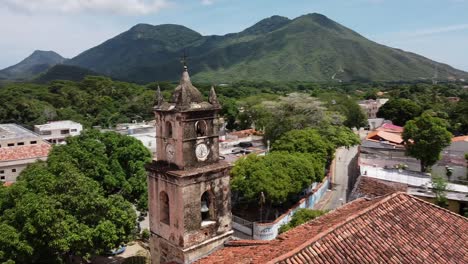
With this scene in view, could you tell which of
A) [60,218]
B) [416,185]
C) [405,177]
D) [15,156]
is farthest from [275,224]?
[15,156]

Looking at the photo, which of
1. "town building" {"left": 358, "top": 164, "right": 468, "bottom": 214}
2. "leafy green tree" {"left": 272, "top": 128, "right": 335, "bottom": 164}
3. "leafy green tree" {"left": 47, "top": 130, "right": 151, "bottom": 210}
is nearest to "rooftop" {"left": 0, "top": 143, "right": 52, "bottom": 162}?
"leafy green tree" {"left": 47, "top": 130, "right": 151, "bottom": 210}

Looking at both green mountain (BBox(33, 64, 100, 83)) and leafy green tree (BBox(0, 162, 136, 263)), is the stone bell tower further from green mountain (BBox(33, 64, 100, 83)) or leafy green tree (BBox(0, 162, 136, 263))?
green mountain (BBox(33, 64, 100, 83))

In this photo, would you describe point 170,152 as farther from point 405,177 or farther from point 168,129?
point 405,177

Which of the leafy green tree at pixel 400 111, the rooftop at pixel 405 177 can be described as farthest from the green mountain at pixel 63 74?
the rooftop at pixel 405 177

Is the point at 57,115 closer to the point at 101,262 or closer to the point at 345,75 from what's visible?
the point at 101,262

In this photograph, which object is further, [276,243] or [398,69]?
[398,69]

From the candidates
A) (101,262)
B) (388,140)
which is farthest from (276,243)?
(388,140)
